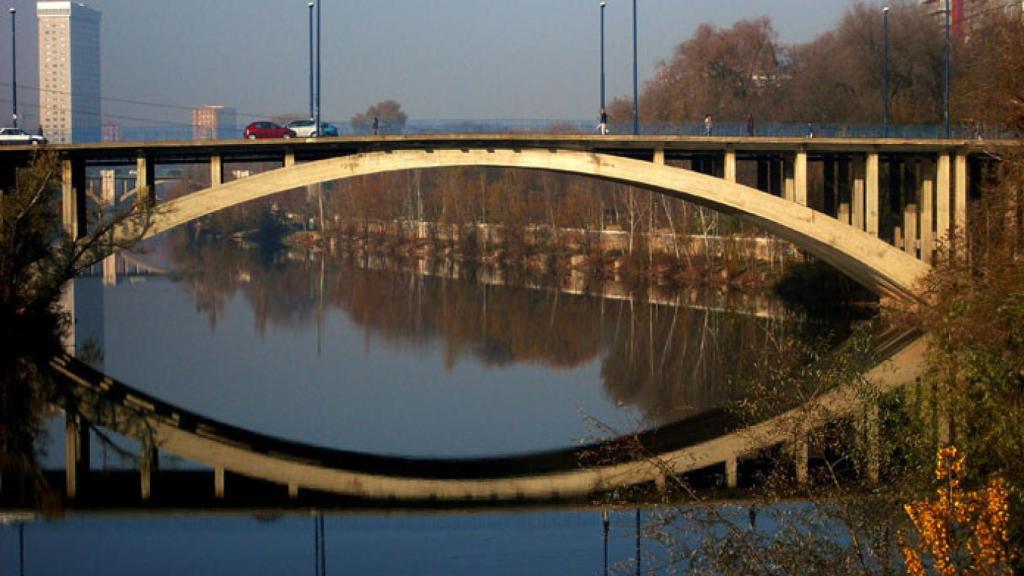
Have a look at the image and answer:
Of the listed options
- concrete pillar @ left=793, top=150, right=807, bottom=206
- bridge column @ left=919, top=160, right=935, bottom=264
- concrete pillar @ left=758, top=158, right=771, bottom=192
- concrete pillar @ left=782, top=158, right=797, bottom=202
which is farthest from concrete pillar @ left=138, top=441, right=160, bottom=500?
concrete pillar @ left=758, top=158, right=771, bottom=192

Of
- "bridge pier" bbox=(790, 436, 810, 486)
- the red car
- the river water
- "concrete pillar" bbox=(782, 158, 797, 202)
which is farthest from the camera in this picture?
the red car

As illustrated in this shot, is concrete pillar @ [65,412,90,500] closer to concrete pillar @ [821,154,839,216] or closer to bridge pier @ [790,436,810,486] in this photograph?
bridge pier @ [790,436,810,486]

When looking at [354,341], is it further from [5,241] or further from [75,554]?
[75,554]

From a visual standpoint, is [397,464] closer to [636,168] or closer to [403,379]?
[403,379]

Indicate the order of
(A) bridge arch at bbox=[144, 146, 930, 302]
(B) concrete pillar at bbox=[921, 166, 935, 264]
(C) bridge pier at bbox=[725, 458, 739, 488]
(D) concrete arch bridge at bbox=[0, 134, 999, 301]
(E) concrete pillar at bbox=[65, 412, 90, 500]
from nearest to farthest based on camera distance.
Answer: (C) bridge pier at bbox=[725, 458, 739, 488] < (E) concrete pillar at bbox=[65, 412, 90, 500] < (A) bridge arch at bbox=[144, 146, 930, 302] < (D) concrete arch bridge at bbox=[0, 134, 999, 301] < (B) concrete pillar at bbox=[921, 166, 935, 264]

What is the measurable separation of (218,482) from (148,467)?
110 cm

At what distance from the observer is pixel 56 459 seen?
1592 centimetres

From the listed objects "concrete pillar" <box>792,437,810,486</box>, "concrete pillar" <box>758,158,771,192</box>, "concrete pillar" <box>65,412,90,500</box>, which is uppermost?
"concrete pillar" <box>758,158,771,192</box>

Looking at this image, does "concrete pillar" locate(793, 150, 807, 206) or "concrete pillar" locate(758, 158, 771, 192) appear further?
"concrete pillar" locate(758, 158, 771, 192)

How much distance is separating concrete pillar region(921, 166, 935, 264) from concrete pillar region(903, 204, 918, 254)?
1.00 ft

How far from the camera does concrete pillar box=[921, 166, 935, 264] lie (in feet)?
88.0

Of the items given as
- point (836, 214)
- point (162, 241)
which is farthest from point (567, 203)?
point (162, 241)

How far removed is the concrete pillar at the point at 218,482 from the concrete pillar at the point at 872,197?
1412 centimetres

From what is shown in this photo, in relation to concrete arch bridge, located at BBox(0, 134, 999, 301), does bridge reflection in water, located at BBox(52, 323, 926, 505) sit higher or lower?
lower
